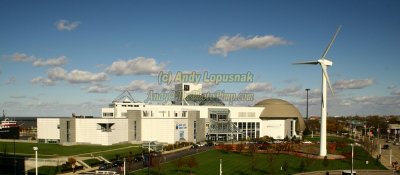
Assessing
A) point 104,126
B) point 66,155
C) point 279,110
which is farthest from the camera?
point 279,110

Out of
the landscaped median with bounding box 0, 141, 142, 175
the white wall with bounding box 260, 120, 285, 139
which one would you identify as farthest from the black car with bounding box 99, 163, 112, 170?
the white wall with bounding box 260, 120, 285, 139

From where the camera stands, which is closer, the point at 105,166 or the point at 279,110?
the point at 105,166

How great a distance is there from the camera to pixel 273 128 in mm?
162125

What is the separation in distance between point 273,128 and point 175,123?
50.6m

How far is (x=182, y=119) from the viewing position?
Answer: 13262 centimetres

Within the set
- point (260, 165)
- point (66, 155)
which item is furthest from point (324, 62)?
point (66, 155)

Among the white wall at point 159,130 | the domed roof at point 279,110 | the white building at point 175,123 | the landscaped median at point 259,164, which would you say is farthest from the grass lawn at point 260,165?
the domed roof at point 279,110

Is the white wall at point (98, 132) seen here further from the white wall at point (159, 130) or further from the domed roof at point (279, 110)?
the domed roof at point (279, 110)

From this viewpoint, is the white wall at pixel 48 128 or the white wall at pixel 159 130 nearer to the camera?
the white wall at pixel 159 130

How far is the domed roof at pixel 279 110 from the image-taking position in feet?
530

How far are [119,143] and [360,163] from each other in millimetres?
73897

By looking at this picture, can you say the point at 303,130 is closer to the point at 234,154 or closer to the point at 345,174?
the point at 234,154

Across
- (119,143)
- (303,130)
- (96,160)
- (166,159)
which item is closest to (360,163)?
(166,159)

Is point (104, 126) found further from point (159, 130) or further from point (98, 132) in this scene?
point (159, 130)
